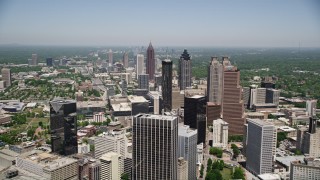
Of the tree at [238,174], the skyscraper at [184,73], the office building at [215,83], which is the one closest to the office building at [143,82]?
the skyscraper at [184,73]

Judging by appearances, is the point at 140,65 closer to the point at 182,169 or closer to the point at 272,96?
the point at 272,96

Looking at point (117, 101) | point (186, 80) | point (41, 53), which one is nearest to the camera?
point (117, 101)

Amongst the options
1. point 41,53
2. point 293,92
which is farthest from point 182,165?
point 41,53

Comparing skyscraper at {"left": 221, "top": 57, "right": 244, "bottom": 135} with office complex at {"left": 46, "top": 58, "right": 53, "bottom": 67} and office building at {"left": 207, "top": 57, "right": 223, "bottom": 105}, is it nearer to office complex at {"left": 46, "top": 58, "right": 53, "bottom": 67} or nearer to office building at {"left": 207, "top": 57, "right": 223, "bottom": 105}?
office building at {"left": 207, "top": 57, "right": 223, "bottom": 105}

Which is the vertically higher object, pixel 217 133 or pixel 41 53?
pixel 41 53

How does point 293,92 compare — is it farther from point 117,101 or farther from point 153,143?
point 153,143
